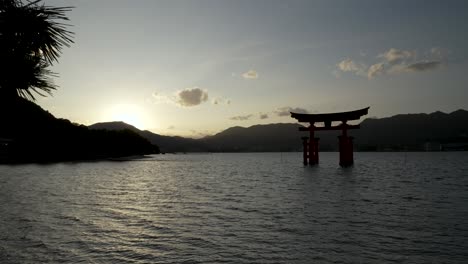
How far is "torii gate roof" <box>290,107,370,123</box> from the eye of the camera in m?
59.3

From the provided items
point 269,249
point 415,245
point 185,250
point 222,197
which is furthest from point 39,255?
point 222,197

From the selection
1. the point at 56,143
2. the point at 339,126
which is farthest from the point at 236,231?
the point at 56,143

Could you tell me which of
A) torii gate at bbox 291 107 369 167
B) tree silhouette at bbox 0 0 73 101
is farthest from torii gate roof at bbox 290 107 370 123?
tree silhouette at bbox 0 0 73 101

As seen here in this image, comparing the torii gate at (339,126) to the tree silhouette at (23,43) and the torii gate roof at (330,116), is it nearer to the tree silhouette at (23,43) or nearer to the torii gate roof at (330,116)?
the torii gate roof at (330,116)

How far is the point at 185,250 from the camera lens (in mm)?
11672

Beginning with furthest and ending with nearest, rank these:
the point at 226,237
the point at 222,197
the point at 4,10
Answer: the point at 222,197 < the point at 226,237 < the point at 4,10

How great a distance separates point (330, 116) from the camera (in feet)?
203

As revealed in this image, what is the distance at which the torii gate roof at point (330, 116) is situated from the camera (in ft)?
195

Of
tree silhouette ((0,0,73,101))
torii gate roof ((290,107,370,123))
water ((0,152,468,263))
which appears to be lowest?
water ((0,152,468,263))

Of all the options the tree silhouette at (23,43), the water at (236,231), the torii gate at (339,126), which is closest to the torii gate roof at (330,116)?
the torii gate at (339,126)

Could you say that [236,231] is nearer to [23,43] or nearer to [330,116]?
[23,43]

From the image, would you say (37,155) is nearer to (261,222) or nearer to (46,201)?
(46,201)

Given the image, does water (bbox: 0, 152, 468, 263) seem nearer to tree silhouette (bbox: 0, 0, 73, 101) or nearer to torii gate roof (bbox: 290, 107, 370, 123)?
tree silhouette (bbox: 0, 0, 73, 101)

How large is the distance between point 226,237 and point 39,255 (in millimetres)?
6275
